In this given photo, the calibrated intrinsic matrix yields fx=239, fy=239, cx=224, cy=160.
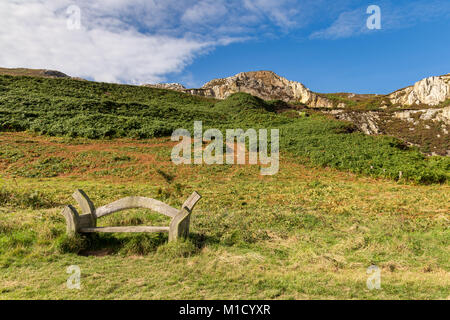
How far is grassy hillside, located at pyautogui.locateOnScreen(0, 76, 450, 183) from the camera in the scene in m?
20.8

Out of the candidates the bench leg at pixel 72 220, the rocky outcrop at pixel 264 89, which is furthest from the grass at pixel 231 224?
the rocky outcrop at pixel 264 89

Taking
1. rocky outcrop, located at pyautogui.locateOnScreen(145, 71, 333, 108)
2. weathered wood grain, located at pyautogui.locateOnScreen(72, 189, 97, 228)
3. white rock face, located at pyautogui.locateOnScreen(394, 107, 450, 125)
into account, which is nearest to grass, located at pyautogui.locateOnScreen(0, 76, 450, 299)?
weathered wood grain, located at pyautogui.locateOnScreen(72, 189, 97, 228)

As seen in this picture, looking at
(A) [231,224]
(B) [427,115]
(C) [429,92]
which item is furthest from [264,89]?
(A) [231,224]

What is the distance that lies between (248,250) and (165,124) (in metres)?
28.9

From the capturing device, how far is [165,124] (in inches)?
1284

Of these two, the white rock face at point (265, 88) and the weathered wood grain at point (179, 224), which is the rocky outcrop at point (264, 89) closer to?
the white rock face at point (265, 88)

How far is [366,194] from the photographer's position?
1346 centimetres

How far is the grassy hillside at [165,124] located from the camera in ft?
68.3

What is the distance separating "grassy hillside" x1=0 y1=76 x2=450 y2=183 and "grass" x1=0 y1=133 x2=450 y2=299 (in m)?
8.18

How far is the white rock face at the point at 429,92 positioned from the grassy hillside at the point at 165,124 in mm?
34393

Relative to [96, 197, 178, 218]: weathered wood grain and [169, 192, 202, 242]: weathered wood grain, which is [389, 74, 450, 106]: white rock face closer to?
[169, 192, 202, 242]: weathered wood grain

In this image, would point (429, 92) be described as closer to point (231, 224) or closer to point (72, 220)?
point (231, 224)
